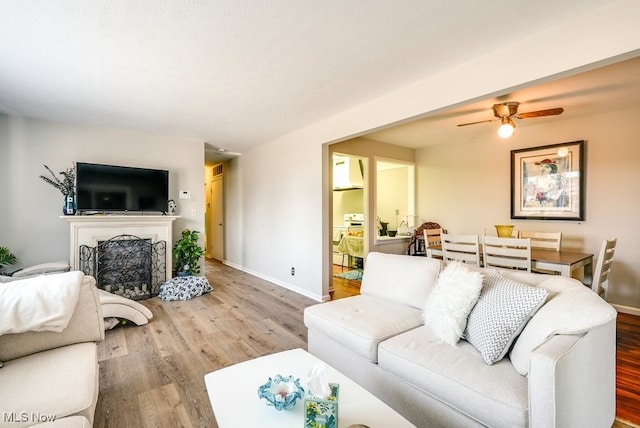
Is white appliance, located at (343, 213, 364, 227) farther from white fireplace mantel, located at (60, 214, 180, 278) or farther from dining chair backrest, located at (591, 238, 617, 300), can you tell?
dining chair backrest, located at (591, 238, 617, 300)

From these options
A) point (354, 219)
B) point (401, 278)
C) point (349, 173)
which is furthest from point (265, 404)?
point (354, 219)

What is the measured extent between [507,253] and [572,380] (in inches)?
71.2

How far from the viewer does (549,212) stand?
4.13 metres

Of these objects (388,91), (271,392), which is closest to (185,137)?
(388,91)

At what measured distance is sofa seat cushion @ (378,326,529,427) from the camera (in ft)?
3.96

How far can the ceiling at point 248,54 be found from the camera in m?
1.80

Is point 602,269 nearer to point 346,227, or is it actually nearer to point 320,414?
point 320,414

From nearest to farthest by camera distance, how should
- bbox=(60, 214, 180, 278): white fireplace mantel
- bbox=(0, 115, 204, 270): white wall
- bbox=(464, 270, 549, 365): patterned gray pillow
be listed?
bbox=(464, 270, 549, 365): patterned gray pillow < bbox=(0, 115, 204, 270): white wall < bbox=(60, 214, 180, 278): white fireplace mantel

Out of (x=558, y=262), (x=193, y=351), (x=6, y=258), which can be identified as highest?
(x=558, y=262)

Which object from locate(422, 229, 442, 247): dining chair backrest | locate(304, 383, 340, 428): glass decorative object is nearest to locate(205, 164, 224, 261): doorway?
locate(422, 229, 442, 247): dining chair backrest

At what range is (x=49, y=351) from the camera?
156 centimetres

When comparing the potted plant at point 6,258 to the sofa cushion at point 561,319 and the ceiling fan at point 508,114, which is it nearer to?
the sofa cushion at point 561,319

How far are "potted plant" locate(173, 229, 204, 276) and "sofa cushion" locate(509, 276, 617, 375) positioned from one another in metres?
4.48

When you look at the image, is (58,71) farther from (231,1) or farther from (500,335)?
(500,335)
